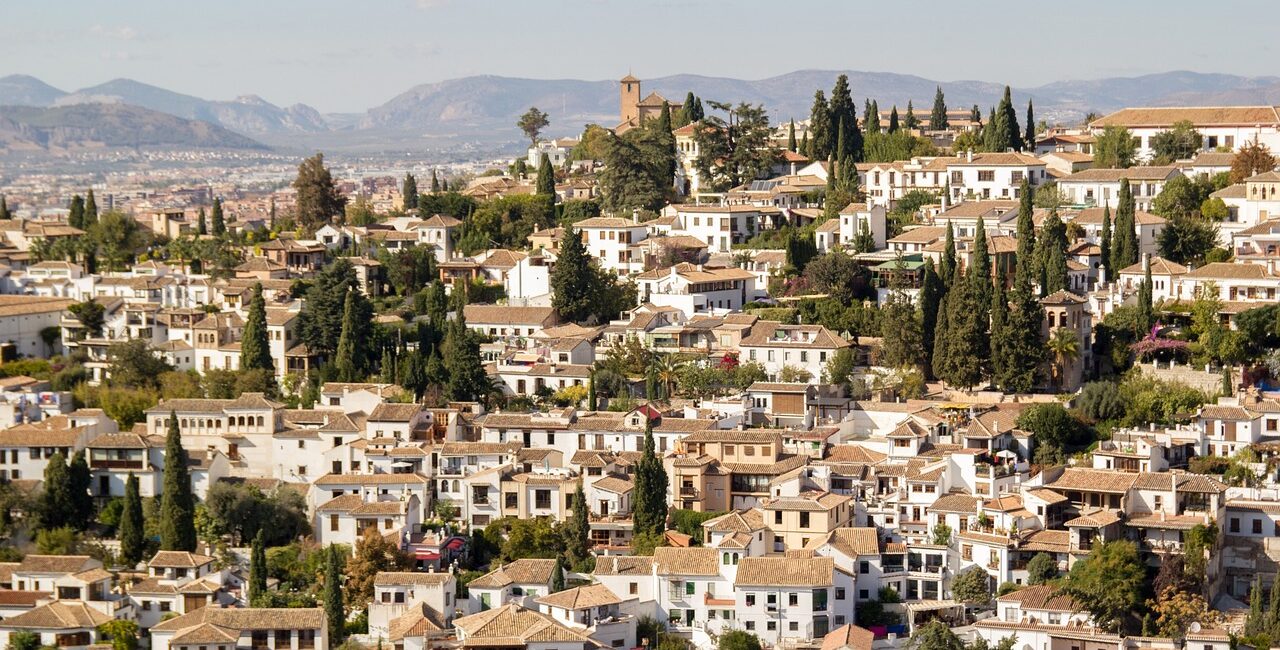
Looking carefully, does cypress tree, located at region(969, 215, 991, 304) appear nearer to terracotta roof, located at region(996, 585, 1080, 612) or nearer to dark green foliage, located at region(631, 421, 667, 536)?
dark green foliage, located at region(631, 421, 667, 536)

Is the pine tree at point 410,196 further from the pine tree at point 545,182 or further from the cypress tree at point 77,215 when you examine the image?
the cypress tree at point 77,215

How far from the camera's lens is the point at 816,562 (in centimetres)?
3084

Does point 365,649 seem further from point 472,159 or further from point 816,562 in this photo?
point 472,159

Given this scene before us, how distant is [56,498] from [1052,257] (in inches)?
775

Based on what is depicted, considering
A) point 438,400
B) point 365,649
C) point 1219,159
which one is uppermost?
point 1219,159

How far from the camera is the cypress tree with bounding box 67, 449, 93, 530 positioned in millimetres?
35094

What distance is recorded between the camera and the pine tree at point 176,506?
33.6 meters

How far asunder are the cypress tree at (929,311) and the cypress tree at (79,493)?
15885mm

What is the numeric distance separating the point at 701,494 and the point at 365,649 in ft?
22.1

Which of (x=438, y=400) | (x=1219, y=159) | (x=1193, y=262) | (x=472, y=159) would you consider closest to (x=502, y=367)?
(x=438, y=400)

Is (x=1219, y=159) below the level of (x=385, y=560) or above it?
above

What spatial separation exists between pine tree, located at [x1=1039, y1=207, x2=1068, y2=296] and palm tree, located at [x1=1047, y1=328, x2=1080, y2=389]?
1.82 m

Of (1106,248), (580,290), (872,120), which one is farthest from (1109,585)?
(872,120)

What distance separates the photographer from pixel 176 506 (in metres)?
33.8
